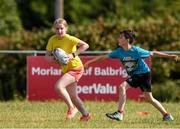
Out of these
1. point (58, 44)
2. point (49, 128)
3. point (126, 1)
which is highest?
point (126, 1)

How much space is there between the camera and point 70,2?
132 feet

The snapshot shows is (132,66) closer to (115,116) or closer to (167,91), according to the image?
(115,116)

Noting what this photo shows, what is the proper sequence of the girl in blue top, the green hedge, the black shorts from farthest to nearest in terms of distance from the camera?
the green hedge < the black shorts < the girl in blue top

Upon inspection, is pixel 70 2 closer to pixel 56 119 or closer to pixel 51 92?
pixel 51 92

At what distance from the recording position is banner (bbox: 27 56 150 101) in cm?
1931

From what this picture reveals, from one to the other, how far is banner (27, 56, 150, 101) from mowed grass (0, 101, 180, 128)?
3.32 ft

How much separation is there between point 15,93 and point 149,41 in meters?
4.20

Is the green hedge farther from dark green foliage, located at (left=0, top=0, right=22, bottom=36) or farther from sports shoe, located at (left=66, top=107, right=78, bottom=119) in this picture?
dark green foliage, located at (left=0, top=0, right=22, bottom=36)

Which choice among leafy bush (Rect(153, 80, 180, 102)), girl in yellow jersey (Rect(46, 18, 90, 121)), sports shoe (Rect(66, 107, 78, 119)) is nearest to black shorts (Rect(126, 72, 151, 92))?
girl in yellow jersey (Rect(46, 18, 90, 121))

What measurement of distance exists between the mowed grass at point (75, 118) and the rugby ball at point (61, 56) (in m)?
1.02

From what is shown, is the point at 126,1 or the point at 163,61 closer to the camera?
the point at 163,61

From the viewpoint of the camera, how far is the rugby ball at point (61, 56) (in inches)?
526

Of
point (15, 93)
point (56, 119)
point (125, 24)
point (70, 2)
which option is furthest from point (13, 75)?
point (70, 2)

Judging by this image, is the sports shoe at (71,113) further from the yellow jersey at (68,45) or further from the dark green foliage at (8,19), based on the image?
the dark green foliage at (8,19)
